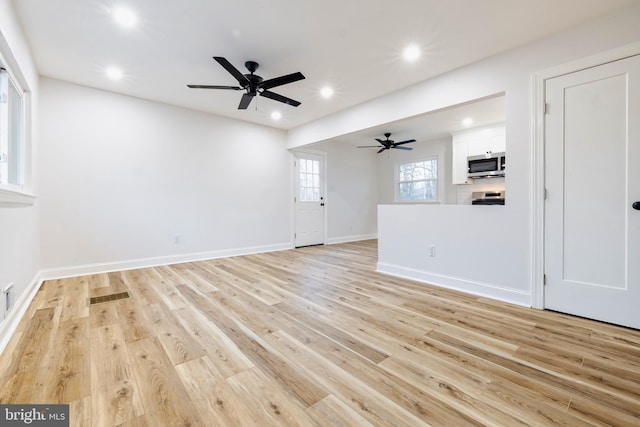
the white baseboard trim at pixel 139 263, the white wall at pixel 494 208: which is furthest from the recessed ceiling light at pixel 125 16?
the white baseboard trim at pixel 139 263

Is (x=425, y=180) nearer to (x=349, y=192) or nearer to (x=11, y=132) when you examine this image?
(x=349, y=192)

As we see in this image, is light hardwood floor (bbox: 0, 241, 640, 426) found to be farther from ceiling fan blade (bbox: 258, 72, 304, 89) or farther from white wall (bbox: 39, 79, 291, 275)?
ceiling fan blade (bbox: 258, 72, 304, 89)

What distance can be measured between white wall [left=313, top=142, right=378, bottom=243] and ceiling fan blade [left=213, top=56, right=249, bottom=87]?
351cm

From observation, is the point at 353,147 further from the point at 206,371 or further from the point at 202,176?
the point at 206,371

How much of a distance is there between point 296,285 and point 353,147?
496cm

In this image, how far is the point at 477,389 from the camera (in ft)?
4.80

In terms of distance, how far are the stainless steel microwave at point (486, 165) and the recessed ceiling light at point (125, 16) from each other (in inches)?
219

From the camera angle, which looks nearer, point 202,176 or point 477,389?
point 477,389

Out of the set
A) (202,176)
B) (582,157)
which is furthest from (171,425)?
(202,176)

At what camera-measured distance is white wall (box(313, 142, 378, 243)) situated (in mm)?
6926

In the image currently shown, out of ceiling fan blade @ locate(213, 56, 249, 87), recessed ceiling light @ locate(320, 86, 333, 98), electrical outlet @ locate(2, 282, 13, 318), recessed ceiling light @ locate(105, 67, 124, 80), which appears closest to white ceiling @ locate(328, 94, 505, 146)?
recessed ceiling light @ locate(320, 86, 333, 98)

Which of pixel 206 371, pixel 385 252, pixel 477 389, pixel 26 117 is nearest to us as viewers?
pixel 477 389

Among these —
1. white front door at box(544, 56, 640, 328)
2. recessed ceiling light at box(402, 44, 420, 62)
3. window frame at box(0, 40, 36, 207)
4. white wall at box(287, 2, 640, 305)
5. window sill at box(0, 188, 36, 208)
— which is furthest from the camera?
recessed ceiling light at box(402, 44, 420, 62)

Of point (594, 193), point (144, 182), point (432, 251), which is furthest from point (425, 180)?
point (144, 182)
